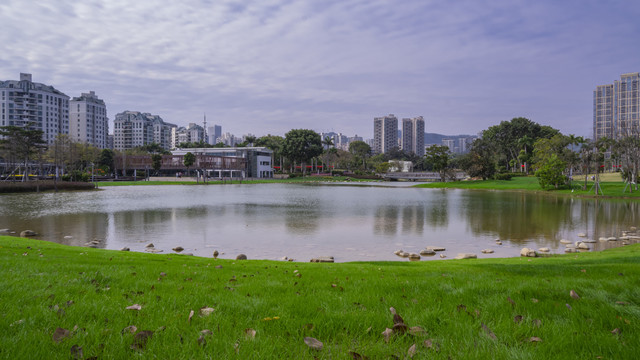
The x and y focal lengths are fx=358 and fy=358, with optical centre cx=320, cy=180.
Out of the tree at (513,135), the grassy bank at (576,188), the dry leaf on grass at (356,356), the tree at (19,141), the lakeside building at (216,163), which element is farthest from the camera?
the lakeside building at (216,163)

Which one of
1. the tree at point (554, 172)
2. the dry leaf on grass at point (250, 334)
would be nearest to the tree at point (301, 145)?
the tree at point (554, 172)

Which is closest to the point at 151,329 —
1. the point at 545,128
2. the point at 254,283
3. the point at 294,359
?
the point at 294,359

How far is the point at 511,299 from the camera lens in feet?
15.8

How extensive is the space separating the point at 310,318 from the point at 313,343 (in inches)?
28.1

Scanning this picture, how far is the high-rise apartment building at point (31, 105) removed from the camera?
162500 mm

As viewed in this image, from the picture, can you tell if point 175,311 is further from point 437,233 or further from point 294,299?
point 437,233

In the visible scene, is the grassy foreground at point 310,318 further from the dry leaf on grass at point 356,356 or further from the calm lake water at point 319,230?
the calm lake water at point 319,230

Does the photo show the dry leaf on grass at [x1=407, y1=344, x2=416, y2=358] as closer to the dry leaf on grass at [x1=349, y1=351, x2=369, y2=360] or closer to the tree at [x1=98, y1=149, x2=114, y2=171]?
the dry leaf on grass at [x1=349, y1=351, x2=369, y2=360]

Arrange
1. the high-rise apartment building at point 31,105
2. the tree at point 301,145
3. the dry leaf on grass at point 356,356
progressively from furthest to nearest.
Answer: the high-rise apartment building at point 31,105
the tree at point 301,145
the dry leaf on grass at point 356,356

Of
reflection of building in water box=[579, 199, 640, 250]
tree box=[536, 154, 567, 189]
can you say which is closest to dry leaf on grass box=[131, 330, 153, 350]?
reflection of building in water box=[579, 199, 640, 250]

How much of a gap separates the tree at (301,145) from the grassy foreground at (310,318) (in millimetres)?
133827

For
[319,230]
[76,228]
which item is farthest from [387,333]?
[76,228]

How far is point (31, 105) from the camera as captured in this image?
167 metres

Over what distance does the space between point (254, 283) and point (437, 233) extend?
17081 millimetres
